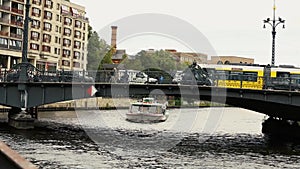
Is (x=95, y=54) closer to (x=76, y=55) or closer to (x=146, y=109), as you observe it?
(x=76, y=55)

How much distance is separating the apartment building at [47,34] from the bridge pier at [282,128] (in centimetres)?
4450

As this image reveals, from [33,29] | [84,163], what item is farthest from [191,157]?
[33,29]

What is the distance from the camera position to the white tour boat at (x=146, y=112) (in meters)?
67.0

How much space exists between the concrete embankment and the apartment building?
7347 cm

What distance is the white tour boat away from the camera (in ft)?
220

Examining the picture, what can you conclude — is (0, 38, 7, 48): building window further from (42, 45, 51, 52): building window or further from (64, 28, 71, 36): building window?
(64, 28, 71, 36): building window

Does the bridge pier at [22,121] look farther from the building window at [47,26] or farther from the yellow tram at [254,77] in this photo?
the building window at [47,26]

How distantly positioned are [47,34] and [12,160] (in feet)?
336

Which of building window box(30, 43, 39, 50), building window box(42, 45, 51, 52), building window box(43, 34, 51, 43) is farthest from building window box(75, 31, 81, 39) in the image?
building window box(30, 43, 39, 50)

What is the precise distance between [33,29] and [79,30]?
73.3 feet

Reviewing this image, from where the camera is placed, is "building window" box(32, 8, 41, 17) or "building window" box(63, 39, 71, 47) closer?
"building window" box(32, 8, 41, 17)

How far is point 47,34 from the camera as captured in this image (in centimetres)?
10481

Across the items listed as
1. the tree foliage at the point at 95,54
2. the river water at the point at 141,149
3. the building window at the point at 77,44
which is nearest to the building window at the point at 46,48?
the building window at the point at 77,44

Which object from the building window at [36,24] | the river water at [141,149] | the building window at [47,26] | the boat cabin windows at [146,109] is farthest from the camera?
the building window at [47,26]
